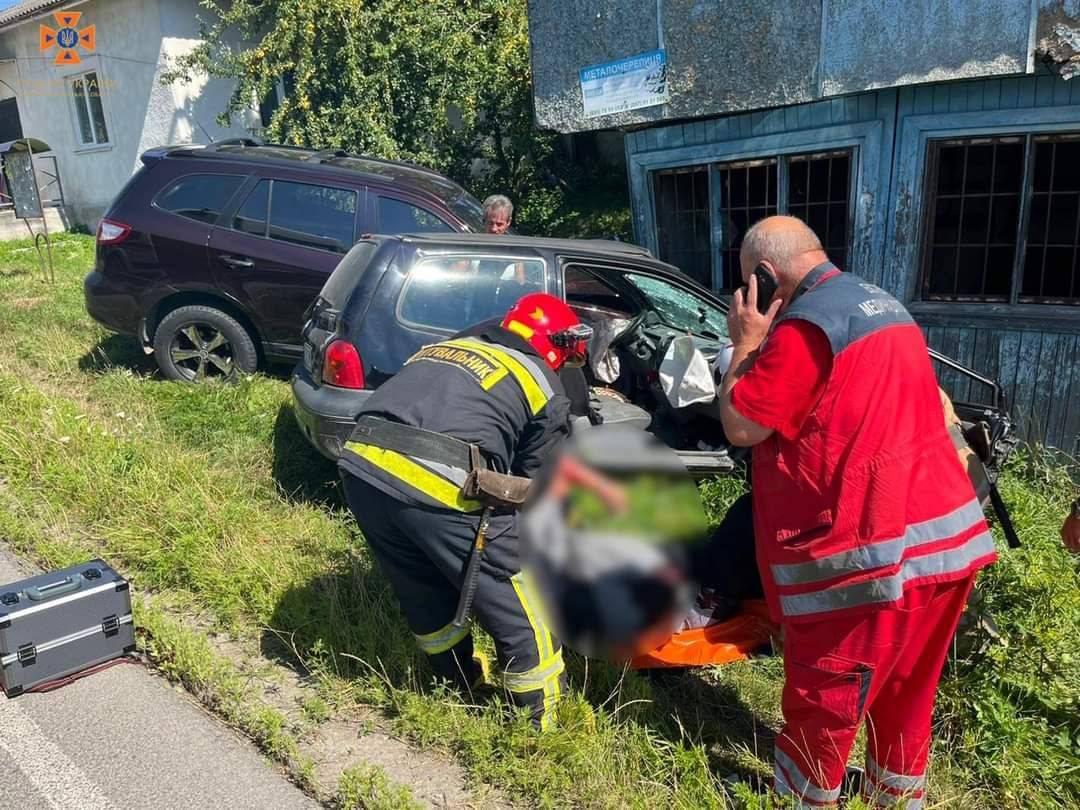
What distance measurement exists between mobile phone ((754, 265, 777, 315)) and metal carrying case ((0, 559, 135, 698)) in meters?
2.82

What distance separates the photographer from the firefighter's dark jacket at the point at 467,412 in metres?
2.87

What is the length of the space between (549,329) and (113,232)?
16.8 feet

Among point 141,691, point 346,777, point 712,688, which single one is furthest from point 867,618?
point 141,691

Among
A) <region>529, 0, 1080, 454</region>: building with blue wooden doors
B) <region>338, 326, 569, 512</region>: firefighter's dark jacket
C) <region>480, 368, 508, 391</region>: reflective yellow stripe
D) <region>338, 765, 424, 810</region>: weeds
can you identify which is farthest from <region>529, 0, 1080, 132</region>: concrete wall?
<region>338, 765, 424, 810</region>: weeds

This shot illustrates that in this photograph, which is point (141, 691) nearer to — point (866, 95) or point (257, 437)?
point (257, 437)

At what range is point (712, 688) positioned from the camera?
3.62 metres

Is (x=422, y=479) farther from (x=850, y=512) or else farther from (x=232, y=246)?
(x=232, y=246)

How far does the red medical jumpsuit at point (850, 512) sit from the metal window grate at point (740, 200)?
4.70 m

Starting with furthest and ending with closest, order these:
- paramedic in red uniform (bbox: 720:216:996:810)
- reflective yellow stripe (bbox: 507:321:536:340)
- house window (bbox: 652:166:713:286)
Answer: house window (bbox: 652:166:713:286) < reflective yellow stripe (bbox: 507:321:536:340) < paramedic in red uniform (bbox: 720:216:996:810)

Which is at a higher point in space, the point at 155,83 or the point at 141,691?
the point at 155,83

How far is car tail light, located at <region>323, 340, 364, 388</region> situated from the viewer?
15.1 feet

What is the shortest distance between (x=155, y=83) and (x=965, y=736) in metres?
16.3

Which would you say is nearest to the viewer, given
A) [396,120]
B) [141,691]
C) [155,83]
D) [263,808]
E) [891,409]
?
[891,409]

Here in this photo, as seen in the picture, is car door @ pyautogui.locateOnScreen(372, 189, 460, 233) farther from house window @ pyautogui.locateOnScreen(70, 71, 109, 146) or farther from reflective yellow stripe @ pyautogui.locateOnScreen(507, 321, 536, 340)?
house window @ pyautogui.locateOnScreen(70, 71, 109, 146)
